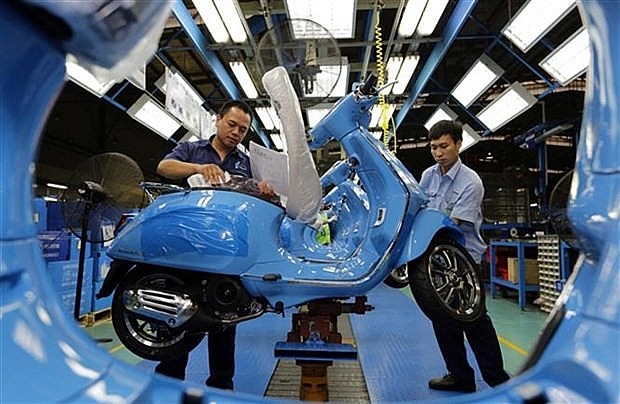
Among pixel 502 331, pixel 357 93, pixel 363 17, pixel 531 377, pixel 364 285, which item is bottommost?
pixel 502 331

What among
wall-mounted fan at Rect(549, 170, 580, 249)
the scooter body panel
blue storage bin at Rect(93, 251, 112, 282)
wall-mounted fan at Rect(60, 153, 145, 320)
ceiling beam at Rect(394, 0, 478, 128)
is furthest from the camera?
blue storage bin at Rect(93, 251, 112, 282)

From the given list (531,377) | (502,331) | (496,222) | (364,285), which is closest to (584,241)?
(531,377)

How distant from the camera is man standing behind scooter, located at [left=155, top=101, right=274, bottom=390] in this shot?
2325 millimetres

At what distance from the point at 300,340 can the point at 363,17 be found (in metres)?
4.80

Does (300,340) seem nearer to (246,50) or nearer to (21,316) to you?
(21,316)

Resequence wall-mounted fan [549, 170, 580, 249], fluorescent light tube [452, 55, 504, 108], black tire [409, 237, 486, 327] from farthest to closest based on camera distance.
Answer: fluorescent light tube [452, 55, 504, 108], wall-mounted fan [549, 170, 580, 249], black tire [409, 237, 486, 327]

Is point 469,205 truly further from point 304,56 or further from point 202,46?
point 202,46

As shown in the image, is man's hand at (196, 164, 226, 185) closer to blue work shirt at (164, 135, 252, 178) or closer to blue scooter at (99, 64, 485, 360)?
blue scooter at (99, 64, 485, 360)

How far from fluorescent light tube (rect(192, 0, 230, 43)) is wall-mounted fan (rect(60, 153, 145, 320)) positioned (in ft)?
6.88

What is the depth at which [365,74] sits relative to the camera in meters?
7.36

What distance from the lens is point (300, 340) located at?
275cm

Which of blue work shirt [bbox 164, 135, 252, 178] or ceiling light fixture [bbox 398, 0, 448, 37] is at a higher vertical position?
ceiling light fixture [bbox 398, 0, 448, 37]

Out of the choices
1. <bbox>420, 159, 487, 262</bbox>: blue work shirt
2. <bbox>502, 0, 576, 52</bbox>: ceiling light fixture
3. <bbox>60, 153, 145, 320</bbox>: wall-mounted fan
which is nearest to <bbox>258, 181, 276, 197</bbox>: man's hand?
<bbox>420, 159, 487, 262</bbox>: blue work shirt

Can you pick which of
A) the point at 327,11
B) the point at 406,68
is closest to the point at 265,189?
the point at 327,11
